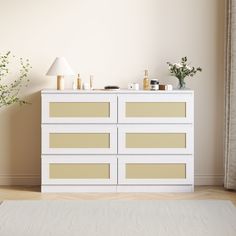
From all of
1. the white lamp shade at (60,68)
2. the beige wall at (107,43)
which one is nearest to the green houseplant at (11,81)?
the beige wall at (107,43)

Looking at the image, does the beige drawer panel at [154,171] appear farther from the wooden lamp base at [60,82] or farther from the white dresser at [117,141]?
the wooden lamp base at [60,82]

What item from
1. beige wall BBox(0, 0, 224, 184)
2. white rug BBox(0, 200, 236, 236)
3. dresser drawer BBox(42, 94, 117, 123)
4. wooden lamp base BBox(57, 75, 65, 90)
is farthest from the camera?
beige wall BBox(0, 0, 224, 184)

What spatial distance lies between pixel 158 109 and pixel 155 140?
0.29 meters

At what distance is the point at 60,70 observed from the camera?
18.7 feet

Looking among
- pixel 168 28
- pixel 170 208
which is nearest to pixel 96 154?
pixel 170 208

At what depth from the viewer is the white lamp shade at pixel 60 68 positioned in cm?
569

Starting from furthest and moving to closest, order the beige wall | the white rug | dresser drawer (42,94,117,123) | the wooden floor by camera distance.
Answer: the beige wall → dresser drawer (42,94,117,123) → the wooden floor → the white rug

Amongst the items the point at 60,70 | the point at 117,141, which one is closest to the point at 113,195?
the point at 117,141

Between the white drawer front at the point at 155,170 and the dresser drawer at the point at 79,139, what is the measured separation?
205 mm

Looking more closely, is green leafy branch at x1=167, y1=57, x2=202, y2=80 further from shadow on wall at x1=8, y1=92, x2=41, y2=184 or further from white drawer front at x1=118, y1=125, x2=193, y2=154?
shadow on wall at x1=8, y1=92, x2=41, y2=184

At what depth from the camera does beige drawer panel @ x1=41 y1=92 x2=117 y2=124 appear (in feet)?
18.6

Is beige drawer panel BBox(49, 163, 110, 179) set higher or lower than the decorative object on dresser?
lower

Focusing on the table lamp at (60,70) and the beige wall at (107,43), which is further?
the beige wall at (107,43)

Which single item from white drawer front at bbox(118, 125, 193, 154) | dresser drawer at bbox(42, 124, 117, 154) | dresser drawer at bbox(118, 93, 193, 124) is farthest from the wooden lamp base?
white drawer front at bbox(118, 125, 193, 154)
